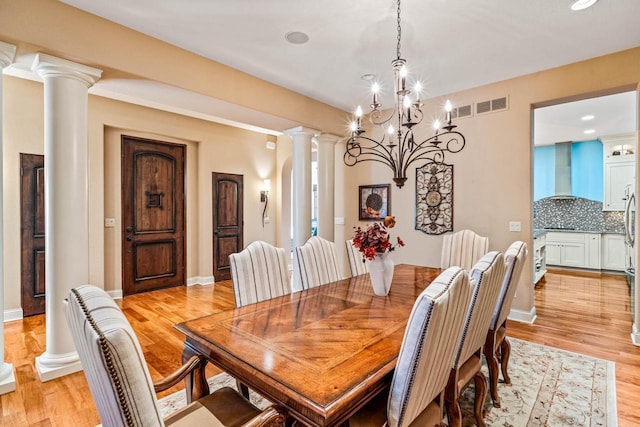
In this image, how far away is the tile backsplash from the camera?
6.32 meters

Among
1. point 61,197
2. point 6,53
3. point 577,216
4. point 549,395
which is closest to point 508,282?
point 549,395

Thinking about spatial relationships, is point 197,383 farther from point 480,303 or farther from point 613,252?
point 613,252

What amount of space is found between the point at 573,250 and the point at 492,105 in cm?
451

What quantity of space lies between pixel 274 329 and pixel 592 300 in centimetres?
507

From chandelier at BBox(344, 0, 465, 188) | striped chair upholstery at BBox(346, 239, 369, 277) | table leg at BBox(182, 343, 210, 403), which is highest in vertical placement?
chandelier at BBox(344, 0, 465, 188)

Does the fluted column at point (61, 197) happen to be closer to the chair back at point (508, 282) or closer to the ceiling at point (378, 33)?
the ceiling at point (378, 33)

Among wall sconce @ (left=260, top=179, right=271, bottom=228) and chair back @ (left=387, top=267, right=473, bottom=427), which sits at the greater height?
wall sconce @ (left=260, top=179, right=271, bottom=228)

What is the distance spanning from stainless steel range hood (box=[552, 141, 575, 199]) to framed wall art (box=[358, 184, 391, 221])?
4417 mm

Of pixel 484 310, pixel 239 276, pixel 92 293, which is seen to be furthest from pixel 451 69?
pixel 92 293

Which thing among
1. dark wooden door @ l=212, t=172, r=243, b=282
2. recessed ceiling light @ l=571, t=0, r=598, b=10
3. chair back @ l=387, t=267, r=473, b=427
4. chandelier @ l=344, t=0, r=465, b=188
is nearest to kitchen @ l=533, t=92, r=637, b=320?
recessed ceiling light @ l=571, t=0, r=598, b=10

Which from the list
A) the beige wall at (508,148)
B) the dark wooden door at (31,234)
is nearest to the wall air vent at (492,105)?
the beige wall at (508,148)

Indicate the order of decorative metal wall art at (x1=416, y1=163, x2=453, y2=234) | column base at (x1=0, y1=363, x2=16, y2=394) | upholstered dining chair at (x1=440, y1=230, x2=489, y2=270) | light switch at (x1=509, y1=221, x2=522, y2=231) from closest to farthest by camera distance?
1. column base at (x1=0, y1=363, x2=16, y2=394)
2. upholstered dining chair at (x1=440, y1=230, x2=489, y2=270)
3. light switch at (x1=509, y1=221, x2=522, y2=231)
4. decorative metal wall art at (x1=416, y1=163, x2=453, y2=234)

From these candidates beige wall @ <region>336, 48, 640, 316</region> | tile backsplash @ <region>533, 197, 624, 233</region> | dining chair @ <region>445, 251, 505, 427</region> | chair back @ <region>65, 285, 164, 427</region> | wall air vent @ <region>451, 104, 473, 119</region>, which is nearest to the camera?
chair back @ <region>65, 285, 164, 427</region>

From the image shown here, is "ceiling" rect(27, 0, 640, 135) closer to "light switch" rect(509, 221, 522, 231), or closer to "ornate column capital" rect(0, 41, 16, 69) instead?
"ornate column capital" rect(0, 41, 16, 69)
